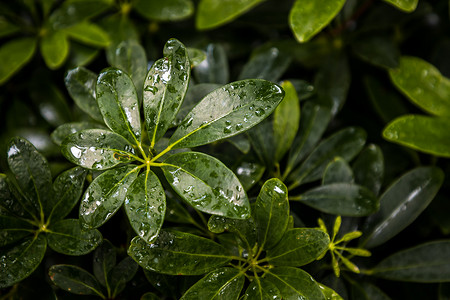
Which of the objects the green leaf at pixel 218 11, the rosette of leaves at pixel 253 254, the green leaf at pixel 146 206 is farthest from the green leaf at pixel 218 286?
the green leaf at pixel 218 11

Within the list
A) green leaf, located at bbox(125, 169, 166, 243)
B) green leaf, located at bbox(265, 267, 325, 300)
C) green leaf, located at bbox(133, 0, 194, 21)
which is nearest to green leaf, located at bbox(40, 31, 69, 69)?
green leaf, located at bbox(133, 0, 194, 21)

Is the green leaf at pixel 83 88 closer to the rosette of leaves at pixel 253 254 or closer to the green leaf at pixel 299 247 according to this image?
the rosette of leaves at pixel 253 254

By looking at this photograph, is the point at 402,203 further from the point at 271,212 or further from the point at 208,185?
the point at 208,185

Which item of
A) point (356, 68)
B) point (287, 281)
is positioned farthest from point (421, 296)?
point (356, 68)

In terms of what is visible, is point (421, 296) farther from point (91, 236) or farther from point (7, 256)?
point (7, 256)

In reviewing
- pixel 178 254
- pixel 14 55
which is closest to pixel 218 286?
pixel 178 254

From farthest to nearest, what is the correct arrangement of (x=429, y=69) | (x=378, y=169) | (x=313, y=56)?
(x=313, y=56) < (x=429, y=69) < (x=378, y=169)
